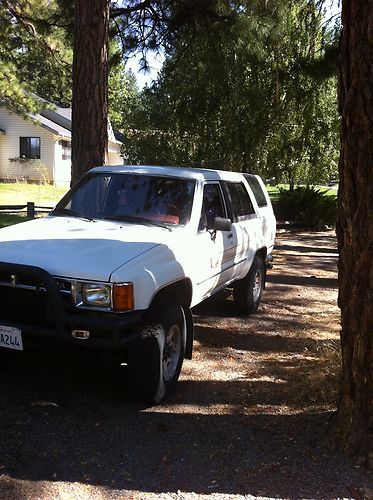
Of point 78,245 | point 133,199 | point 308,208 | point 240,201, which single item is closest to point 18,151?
point 308,208

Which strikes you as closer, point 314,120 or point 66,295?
point 66,295

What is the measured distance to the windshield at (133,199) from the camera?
5.20 metres

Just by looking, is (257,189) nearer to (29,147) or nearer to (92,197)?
(92,197)

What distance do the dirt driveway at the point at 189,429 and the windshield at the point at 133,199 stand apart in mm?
1387

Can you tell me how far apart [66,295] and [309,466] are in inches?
76.5

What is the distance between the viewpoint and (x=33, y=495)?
9.65ft

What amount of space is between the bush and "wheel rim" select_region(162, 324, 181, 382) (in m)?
15.3

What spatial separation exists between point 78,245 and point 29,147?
106 ft

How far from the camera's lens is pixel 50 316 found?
3.82 metres

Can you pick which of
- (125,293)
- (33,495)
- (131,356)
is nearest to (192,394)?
(131,356)

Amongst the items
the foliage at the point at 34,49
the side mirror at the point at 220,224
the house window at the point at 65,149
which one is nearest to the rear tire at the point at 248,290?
the side mirror at the point at 220,224

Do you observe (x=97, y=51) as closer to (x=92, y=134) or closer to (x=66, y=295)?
(x=92, y=134)

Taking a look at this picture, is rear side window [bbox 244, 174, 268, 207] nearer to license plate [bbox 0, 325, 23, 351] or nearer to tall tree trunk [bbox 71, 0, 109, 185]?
tall tree trunk [bbox 71, 0, 109, 185]

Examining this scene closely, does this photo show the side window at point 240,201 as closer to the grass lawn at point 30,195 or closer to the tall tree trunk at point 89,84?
the tall tree trunk at point 89,84
